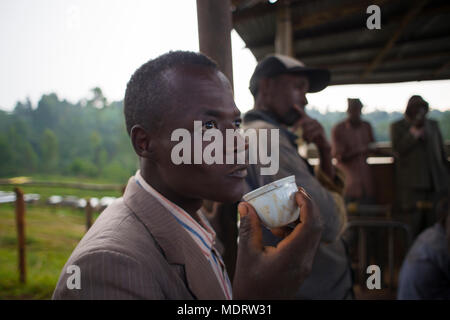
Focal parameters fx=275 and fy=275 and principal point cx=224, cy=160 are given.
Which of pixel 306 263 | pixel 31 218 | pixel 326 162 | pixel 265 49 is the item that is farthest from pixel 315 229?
pixel 265 49

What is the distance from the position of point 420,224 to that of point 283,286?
163 inches

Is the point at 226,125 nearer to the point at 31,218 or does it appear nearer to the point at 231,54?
the point at 231,54

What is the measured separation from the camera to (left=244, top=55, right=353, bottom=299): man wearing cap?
43.3 inches

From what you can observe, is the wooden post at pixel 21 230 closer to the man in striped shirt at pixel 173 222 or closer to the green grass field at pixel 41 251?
the green grass field at pixel 41 251

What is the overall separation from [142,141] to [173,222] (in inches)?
9.0

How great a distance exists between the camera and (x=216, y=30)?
34.6 inches

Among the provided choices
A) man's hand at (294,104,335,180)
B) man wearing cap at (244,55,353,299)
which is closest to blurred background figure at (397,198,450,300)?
man wearing cap at (244,55,353,299)

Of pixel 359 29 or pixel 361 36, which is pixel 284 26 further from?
pixel 361 36

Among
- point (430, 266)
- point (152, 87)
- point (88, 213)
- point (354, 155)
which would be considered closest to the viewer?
point (152, 87)

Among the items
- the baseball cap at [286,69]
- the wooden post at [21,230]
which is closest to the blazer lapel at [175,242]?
the wooden post at [21,230]

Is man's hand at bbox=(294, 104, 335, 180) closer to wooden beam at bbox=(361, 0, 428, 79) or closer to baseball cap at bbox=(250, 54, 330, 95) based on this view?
baseball cap at bbox=(250, 54, 330, 95)

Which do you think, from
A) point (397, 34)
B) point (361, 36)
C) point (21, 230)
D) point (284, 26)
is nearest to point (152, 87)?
point (21, 230)

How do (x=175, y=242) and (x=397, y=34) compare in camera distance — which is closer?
(x=175, y=242)

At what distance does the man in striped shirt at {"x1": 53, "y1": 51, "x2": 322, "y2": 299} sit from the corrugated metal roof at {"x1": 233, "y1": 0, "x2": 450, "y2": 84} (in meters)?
0.75
